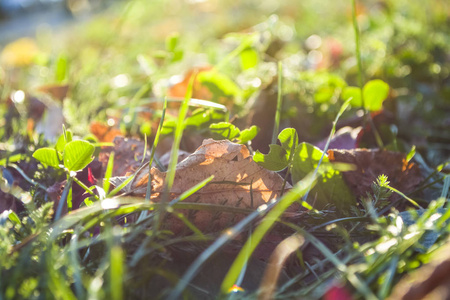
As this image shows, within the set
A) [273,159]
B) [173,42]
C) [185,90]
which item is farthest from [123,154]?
[173,42]

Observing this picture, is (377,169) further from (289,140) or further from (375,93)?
(375,93)

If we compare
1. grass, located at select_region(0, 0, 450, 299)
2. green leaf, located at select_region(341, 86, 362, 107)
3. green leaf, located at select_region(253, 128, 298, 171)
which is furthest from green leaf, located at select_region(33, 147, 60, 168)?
green leaf, located at select_region(341, 86, 362, 107)

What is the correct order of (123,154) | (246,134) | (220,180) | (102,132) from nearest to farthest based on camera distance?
(220,180) < (246,134) < (123,154) < (102,132)

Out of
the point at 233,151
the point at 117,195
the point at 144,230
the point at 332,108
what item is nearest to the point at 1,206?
the point at 117,195

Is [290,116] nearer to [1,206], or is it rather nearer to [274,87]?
[274,87]

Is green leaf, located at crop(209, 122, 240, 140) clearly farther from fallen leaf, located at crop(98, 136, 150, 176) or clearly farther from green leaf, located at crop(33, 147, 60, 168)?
green leaf, located at crop(33, 147, 60, 168)

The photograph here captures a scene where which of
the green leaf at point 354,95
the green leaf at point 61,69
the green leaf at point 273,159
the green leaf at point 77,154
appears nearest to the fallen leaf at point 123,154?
the green leaf at point 77,154
